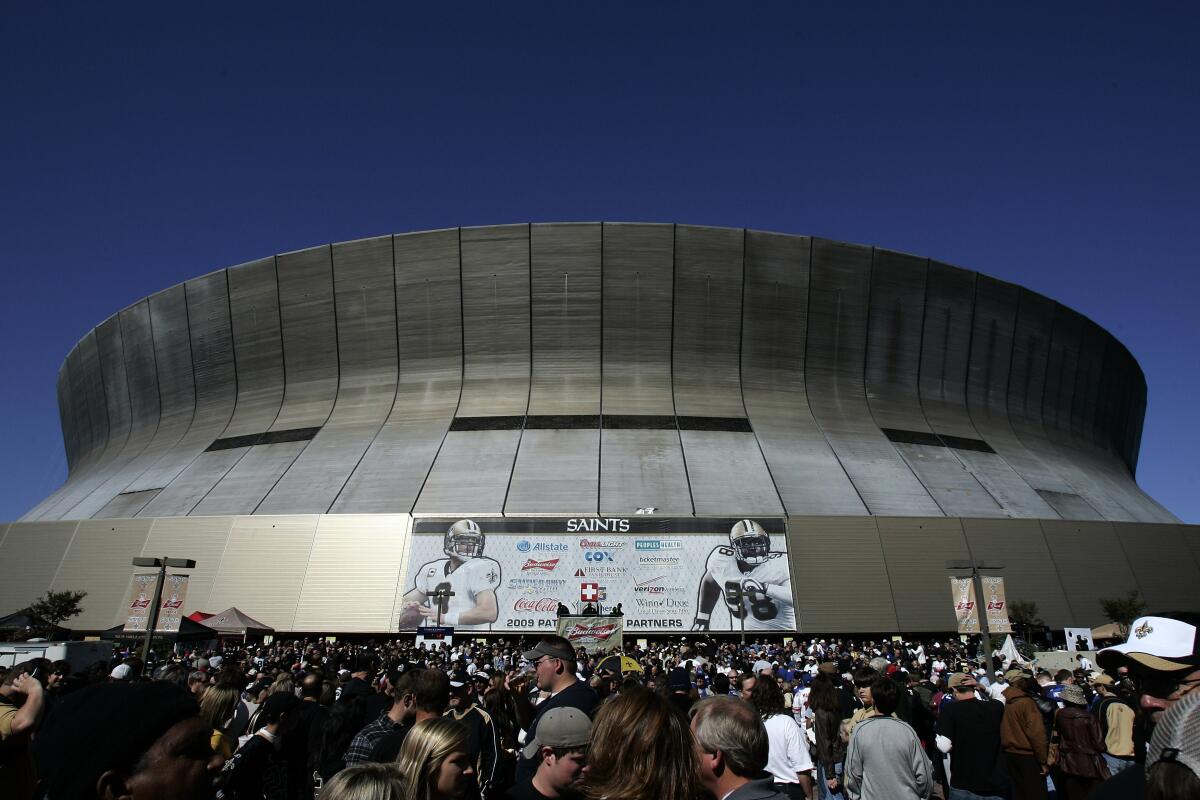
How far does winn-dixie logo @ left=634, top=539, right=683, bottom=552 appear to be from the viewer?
2462 centimetres

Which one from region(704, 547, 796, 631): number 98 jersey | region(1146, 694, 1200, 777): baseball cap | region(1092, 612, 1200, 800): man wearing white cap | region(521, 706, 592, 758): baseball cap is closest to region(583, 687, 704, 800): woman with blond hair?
region(521, 706, 592, 758): baseball cap

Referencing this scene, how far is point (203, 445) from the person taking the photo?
34.2m

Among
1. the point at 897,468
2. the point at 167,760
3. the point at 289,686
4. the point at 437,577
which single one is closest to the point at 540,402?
the point at 437,577

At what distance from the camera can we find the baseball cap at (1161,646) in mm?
2639

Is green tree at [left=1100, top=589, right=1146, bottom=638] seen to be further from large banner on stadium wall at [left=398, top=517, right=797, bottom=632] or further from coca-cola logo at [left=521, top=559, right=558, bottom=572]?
coca-cola logo at [left=521, top=559, right=558, bottom=572]

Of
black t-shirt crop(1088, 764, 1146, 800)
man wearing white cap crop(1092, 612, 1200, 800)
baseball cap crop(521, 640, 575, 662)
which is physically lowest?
black t-shirt crop(1088, 764, 1146, 800)

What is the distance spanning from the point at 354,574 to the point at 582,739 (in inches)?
955

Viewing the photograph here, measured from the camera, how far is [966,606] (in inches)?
620

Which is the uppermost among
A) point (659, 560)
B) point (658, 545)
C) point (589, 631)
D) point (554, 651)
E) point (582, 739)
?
point (658, 545)

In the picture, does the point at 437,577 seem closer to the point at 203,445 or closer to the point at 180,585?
the point at 180,585

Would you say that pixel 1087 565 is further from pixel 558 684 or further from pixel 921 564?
pixel 558 684

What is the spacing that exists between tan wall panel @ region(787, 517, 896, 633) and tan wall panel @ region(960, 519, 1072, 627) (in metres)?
2.76

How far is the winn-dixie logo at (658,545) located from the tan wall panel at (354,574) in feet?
26.4

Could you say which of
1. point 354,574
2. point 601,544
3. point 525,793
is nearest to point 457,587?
point 354,574
